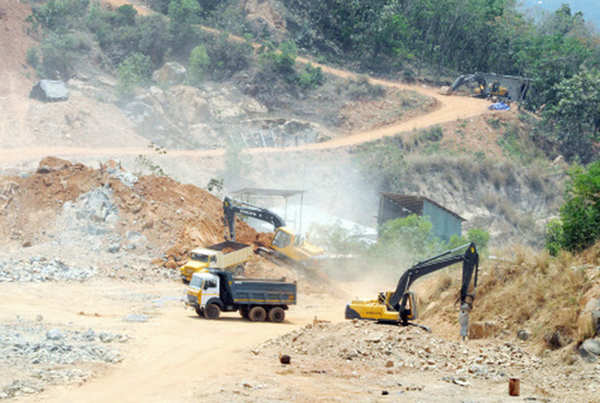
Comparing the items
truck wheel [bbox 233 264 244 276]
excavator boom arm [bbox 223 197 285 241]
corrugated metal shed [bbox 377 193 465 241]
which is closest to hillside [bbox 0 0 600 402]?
truck wheel [bbox 233 264 244 276]

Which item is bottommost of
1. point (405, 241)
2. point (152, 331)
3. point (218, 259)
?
point (152, 331)

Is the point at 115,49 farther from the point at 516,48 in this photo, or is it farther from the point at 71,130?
the point at 516,48

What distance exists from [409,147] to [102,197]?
2829cm

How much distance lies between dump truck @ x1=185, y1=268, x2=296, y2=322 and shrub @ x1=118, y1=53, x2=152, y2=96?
32.9 meters

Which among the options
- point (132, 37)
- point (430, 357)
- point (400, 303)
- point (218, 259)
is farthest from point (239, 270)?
point (132, 37)

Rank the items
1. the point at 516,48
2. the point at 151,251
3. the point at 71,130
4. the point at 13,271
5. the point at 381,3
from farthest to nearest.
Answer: the point at 516,48
the point at 381,3
the point at 71,130
the point at 151,251
the point at 13,271

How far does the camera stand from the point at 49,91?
48344 mm

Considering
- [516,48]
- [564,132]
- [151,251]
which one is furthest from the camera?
[516,48]

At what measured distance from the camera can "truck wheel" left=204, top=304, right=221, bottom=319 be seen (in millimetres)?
21391

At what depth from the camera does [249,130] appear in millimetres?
52125

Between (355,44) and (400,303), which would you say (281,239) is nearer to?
(400,303)

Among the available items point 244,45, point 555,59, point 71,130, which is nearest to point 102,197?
point 71,130

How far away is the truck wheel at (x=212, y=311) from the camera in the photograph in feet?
70.2

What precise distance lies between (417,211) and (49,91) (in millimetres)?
27122
